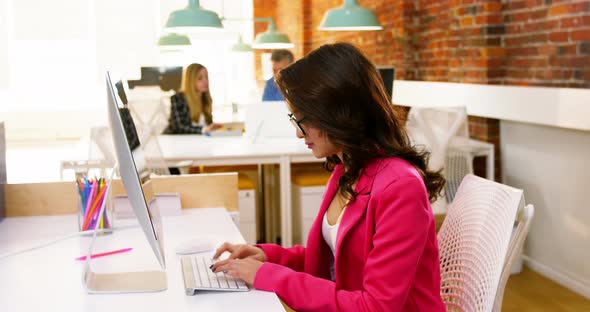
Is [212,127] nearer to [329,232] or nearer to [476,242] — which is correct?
[329,232]

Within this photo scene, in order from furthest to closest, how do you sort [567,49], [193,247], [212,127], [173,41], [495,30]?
[173,41] → [212,127] → [495,30] → [567,49] → [193,247]

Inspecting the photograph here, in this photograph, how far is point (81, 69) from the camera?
33.4 ft

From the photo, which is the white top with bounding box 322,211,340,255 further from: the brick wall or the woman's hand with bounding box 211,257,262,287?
the brick wall

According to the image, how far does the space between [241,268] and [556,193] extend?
2.72 metres

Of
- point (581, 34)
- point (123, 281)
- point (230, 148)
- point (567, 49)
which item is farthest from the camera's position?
point (230, 148)

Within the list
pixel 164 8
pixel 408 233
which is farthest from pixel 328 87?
pixel 164 8

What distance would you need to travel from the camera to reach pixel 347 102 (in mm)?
1461

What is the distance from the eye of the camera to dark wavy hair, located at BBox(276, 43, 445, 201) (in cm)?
146

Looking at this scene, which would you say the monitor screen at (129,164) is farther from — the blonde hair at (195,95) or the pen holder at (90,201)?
the blonde hair at (195,95)

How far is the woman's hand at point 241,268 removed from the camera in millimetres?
1520

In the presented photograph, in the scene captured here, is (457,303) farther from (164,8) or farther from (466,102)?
(164,8)

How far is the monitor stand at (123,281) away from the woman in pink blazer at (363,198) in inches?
5.2

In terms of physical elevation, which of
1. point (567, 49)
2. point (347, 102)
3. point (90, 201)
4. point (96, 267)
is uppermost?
point (567, 49)

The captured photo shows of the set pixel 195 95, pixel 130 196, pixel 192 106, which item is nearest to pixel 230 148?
pixel 192 106
